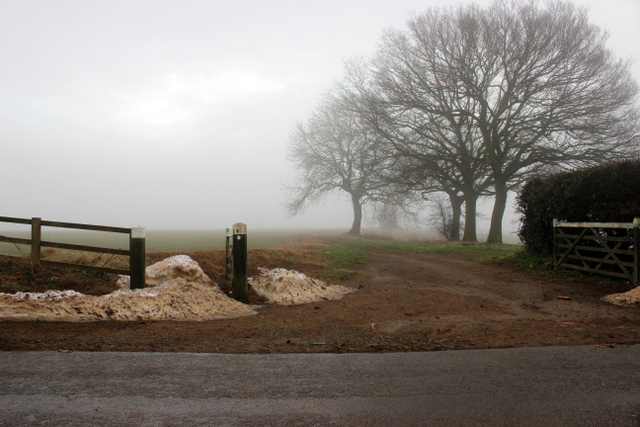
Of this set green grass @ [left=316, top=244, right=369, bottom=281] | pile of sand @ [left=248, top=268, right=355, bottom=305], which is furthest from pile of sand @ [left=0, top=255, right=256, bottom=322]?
green grass @ [left=316, top=244, right=369, bottom=281]

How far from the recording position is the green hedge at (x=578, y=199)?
1073cm

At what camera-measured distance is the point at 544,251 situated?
13.9 metres

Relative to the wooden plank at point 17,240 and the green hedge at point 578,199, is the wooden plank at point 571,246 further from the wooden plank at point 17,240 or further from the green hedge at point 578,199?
the wooden plank at point 17,240

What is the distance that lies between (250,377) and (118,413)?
1.19m

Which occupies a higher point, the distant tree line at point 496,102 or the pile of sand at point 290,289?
the distant tree line at point 496,102

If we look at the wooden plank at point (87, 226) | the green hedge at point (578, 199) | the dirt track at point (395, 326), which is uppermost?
the green hedge at point (578, 199)

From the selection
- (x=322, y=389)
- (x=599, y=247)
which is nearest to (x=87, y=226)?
(x=322, y=389)

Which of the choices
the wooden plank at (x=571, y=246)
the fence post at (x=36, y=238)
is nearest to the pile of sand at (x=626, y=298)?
the wooden plank at (x=571, y=246)

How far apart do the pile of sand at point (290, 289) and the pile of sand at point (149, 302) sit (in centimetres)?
101

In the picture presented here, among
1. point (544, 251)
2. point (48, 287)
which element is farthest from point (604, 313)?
point (48, 287)

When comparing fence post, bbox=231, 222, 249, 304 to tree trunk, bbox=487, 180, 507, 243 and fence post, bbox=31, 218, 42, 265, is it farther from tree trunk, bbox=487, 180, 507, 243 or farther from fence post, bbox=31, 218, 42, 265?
tree trunk, bbox=487, 180, 507, 243

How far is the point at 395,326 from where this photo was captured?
683 centimetres

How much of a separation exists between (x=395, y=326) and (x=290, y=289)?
3.56m

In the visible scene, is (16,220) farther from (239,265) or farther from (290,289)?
(290,289)
